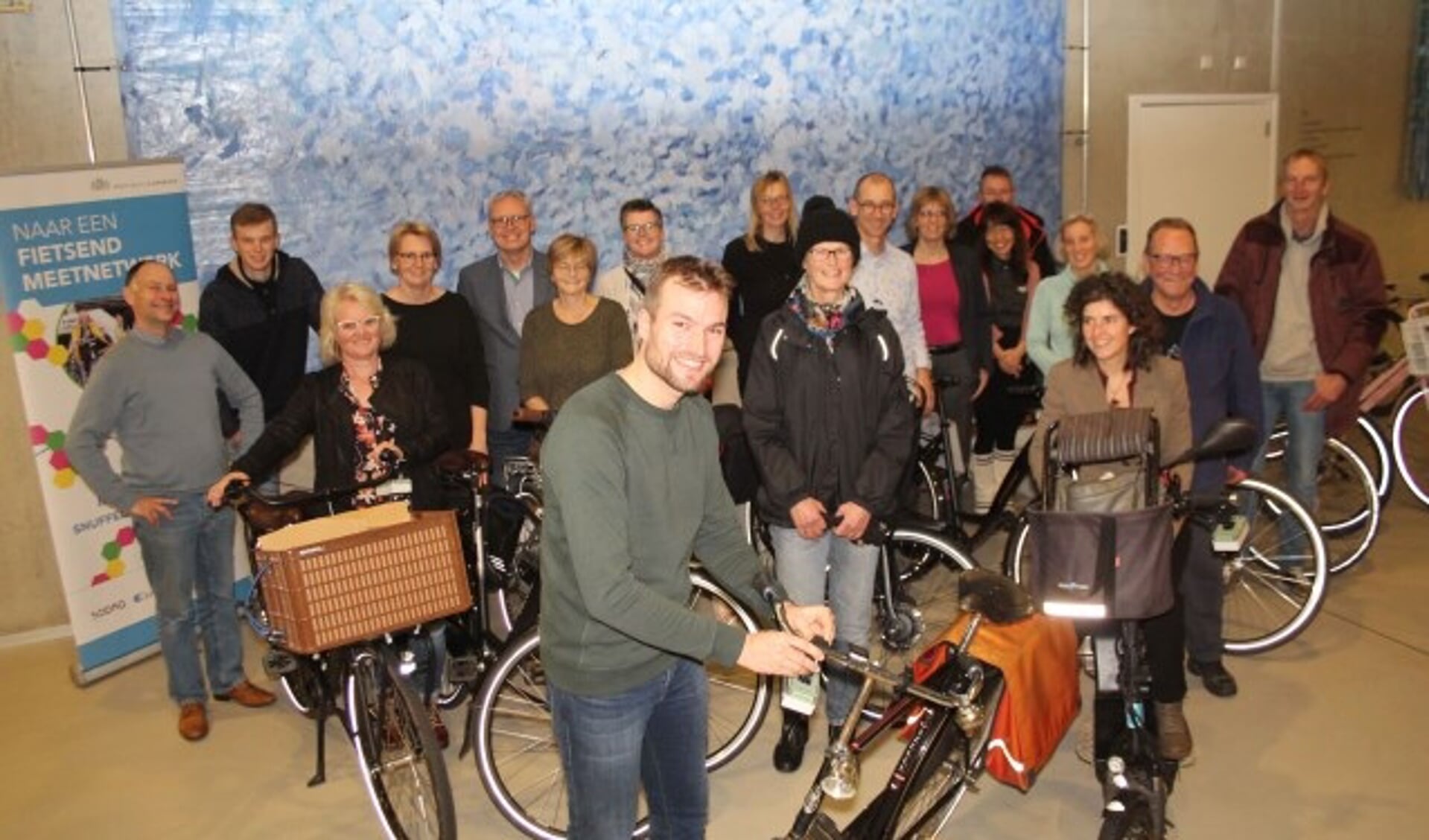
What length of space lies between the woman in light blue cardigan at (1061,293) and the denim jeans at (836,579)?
1293mm

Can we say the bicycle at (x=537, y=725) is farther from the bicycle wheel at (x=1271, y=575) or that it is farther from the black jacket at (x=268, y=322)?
the bicycle wheel at (x=1271, y=575)

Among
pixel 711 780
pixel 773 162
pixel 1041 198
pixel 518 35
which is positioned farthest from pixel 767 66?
pixel 711 780

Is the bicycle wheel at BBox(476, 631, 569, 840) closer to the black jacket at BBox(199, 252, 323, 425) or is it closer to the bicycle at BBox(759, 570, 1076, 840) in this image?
the bicycle at BBox(759, 570, 1076, 840)

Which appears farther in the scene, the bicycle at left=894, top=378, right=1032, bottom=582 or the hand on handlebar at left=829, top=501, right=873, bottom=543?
the bicycle at left=894, top=378, right=1032, bottom=582

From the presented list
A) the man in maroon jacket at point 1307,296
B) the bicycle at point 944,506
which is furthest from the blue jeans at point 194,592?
the man in maroon jacket at point 1307,296

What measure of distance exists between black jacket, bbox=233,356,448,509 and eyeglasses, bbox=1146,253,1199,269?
219cm

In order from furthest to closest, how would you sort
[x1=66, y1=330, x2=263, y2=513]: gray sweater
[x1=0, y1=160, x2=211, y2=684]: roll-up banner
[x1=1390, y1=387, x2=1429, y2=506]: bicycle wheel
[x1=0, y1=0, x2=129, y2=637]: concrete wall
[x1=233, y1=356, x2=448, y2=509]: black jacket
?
[x1=1390, y1=387, x2=1429, y2=506]: bicycle wheel, [x1=0, y1=0, x2=129, y2=637]: concrete wall, [x1=0, y1=160, x2=211, y2=684]: roll-up banner, [x1=66, y1=330, x2=263, y2=513]: gray sweater, [x1=233, y1=356, x2=448, y2=509]: black jacket

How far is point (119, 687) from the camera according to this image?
446 centimetres

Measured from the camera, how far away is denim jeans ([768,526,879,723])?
337cm

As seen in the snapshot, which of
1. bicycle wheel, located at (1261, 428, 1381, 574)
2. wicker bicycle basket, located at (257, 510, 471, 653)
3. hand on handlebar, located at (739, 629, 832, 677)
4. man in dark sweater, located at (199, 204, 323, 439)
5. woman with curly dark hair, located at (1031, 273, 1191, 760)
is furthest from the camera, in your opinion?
bicycle wheel, located at (1261, 428, 1381, 574)

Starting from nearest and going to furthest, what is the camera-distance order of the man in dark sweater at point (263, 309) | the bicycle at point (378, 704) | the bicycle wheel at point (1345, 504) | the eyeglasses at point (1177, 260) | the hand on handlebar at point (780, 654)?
1. the hand on handlebar at point (780, 654)
2. the bicycle at point (378, 704)
3. the eyeglasses at point (1177, 260)
4. the man in dark sweater at point (263, 309)
5. the bicycle wheel at point (1345, 504)

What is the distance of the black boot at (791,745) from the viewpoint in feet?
11.9

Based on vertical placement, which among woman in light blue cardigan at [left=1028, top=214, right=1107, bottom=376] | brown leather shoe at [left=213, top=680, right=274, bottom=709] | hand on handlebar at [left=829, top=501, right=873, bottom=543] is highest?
woman in light blue cardigan at [left=1028, top=214, right=1107, bottom=376]

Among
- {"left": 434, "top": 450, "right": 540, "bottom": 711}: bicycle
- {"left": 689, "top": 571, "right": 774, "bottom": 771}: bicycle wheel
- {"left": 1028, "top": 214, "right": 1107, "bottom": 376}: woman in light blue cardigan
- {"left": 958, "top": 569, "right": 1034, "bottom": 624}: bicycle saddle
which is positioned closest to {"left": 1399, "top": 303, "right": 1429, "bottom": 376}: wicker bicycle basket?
{"left": 1028, "top": 214, "right": 1107, "bottom": 376}: woman in light blue cardigan
